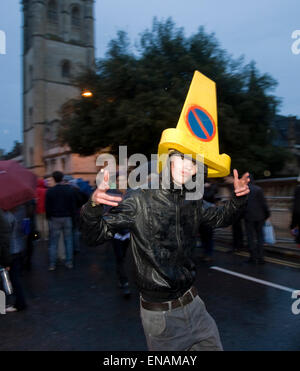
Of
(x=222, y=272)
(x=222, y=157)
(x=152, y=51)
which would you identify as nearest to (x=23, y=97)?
(x=152, y=51)

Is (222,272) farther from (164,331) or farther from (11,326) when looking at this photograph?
(164,331)

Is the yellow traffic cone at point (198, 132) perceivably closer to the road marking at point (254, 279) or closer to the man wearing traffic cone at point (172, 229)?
the man wearing traffic cone at point (172, 229)

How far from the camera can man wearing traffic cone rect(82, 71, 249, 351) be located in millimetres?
2068

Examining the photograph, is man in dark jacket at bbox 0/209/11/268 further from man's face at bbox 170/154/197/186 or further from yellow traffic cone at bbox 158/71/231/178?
man's face at bbox 170/154/197/186

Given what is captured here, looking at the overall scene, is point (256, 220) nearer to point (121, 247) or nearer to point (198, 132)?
point (121, 247)

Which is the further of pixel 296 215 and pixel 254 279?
pixel 254 279

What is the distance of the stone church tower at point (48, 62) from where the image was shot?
39.0 m

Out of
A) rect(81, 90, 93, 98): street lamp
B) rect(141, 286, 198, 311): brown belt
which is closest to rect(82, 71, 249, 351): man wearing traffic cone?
rect(141, 286, 198, 311): brown belt

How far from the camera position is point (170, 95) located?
13.2 m

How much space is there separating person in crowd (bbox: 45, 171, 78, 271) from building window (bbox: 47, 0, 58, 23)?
4109 cm

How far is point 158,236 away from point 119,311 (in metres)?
2.93

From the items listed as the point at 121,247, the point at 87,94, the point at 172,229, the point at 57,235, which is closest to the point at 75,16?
the point at 87,94

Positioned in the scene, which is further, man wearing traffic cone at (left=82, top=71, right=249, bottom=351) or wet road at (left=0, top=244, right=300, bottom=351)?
wet road at (left=0, top=244, right=300, bottom=351)

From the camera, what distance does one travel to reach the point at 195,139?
2.22m
